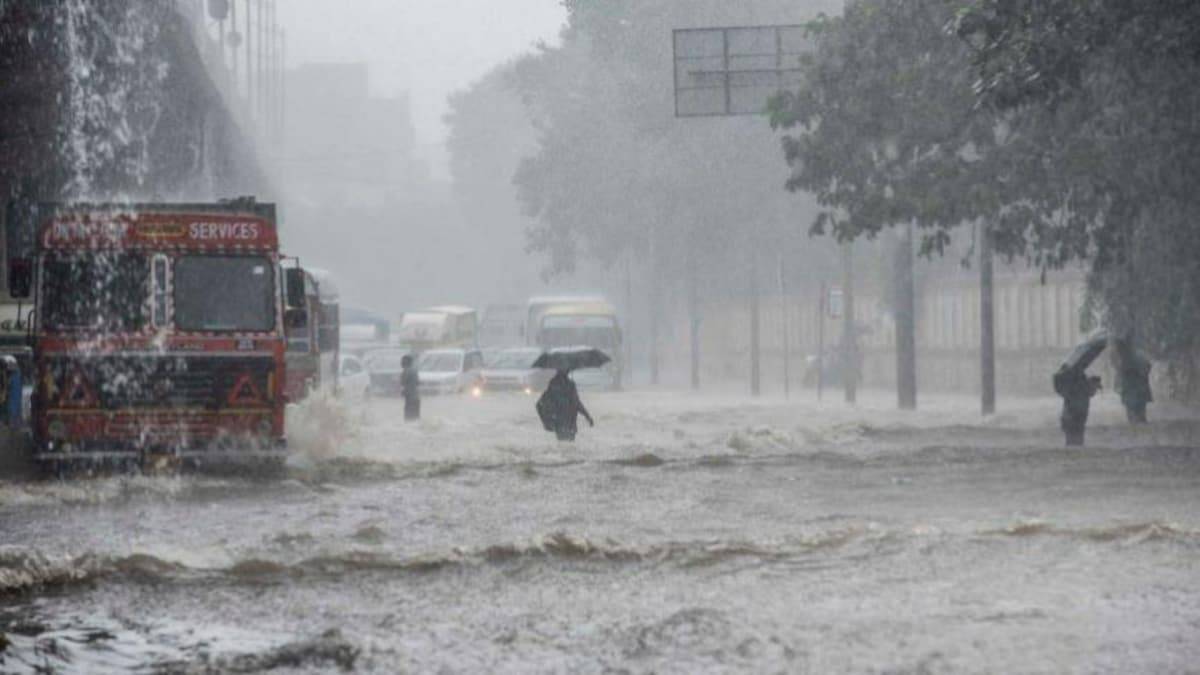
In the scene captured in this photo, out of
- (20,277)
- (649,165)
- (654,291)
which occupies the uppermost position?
(649,165)

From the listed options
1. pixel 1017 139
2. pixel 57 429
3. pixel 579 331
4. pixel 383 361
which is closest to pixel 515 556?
pixel 57 429

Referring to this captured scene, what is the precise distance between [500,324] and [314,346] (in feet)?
238

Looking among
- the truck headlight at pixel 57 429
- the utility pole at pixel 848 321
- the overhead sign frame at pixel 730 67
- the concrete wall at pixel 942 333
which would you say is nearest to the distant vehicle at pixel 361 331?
the concrete wall at pixel 942 333

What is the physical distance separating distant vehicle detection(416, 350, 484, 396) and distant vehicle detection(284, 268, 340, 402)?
1407 centimetres

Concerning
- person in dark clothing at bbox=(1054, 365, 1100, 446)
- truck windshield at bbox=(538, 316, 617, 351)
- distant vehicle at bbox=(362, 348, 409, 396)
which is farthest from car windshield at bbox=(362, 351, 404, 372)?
person in dark clothing at bbox=(1054, 365, 1100, 446)

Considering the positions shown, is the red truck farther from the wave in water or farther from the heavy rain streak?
the wave in water

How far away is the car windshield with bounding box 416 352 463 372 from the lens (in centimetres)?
5797

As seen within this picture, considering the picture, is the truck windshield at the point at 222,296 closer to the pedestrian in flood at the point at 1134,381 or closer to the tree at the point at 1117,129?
the tree at the point at 1117,129

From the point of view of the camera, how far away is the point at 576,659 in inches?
396

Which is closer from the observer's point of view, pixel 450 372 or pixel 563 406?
pixel 563 406

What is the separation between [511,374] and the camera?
56625mm

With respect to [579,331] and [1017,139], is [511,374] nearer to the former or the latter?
[579,331]

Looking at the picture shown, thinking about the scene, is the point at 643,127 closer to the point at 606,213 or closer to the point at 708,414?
the point at 606,213

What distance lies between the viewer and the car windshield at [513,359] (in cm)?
5731
